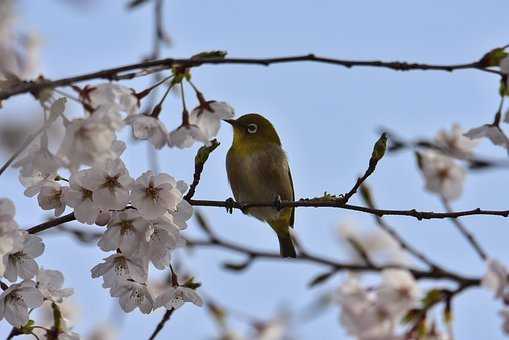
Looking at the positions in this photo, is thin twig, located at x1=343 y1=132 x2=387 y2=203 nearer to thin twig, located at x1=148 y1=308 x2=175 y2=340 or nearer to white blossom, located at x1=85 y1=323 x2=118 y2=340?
thin twig, located at x1=148 y1=308 x2=175 y2=340

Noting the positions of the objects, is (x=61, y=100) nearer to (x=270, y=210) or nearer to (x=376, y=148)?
(x=376, y=148)

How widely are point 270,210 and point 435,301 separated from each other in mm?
1736

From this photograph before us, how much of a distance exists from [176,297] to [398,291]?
7.91 ft

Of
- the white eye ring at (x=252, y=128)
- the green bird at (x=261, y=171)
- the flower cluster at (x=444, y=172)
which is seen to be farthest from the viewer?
the flower cluster at (x=444, y=172)

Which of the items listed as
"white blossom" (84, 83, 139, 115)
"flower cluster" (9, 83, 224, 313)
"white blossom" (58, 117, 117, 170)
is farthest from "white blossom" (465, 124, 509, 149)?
"white blossom" (58, 117, 117, 170)

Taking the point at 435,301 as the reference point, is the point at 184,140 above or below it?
above

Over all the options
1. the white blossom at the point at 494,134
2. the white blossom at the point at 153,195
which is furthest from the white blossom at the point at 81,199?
the white blossom at the point at 494,134

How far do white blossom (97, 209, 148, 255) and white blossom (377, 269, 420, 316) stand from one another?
2.74 metres

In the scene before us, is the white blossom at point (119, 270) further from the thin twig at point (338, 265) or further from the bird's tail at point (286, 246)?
the bird's tail at point (286, 246)

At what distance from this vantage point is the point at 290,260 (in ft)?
19.0

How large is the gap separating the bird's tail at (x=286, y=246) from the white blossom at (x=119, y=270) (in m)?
2.82

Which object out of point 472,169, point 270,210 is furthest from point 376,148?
point 270,210

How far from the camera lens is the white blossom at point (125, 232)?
3.11 metres

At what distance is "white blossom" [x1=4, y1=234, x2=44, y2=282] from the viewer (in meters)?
3.04
